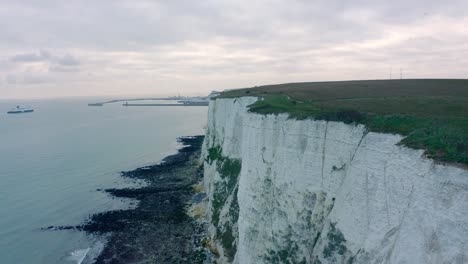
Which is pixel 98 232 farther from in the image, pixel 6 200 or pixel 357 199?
pixel 357 199

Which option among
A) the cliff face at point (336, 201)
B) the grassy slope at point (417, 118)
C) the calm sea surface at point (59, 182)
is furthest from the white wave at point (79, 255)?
the grassy slope at point (417, 118)

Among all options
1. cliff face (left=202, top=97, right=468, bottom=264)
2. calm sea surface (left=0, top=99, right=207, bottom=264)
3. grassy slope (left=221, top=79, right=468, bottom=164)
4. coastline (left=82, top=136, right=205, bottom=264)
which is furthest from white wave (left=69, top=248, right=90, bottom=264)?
grassy slope (left=221, top=79, right=468, bottom=164)

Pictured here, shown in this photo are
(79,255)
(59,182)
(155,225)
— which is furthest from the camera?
(59,182)

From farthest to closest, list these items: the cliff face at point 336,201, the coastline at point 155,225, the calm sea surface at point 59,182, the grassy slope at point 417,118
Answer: the calm sea surface at point 59,182
the coastline at point 155,225
the grassy slope at point 417,118
the cliff face at point 336,201

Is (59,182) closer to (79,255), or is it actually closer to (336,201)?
(79,255)

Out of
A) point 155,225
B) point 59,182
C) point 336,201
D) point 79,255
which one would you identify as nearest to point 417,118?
point 336,201

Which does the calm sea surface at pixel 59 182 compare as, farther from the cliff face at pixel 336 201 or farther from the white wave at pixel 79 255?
the cliff face at pixel 336 201

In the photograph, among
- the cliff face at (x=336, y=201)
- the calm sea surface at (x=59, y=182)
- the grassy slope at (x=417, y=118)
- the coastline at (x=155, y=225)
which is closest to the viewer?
the cliff face at (x=336, y=201)
